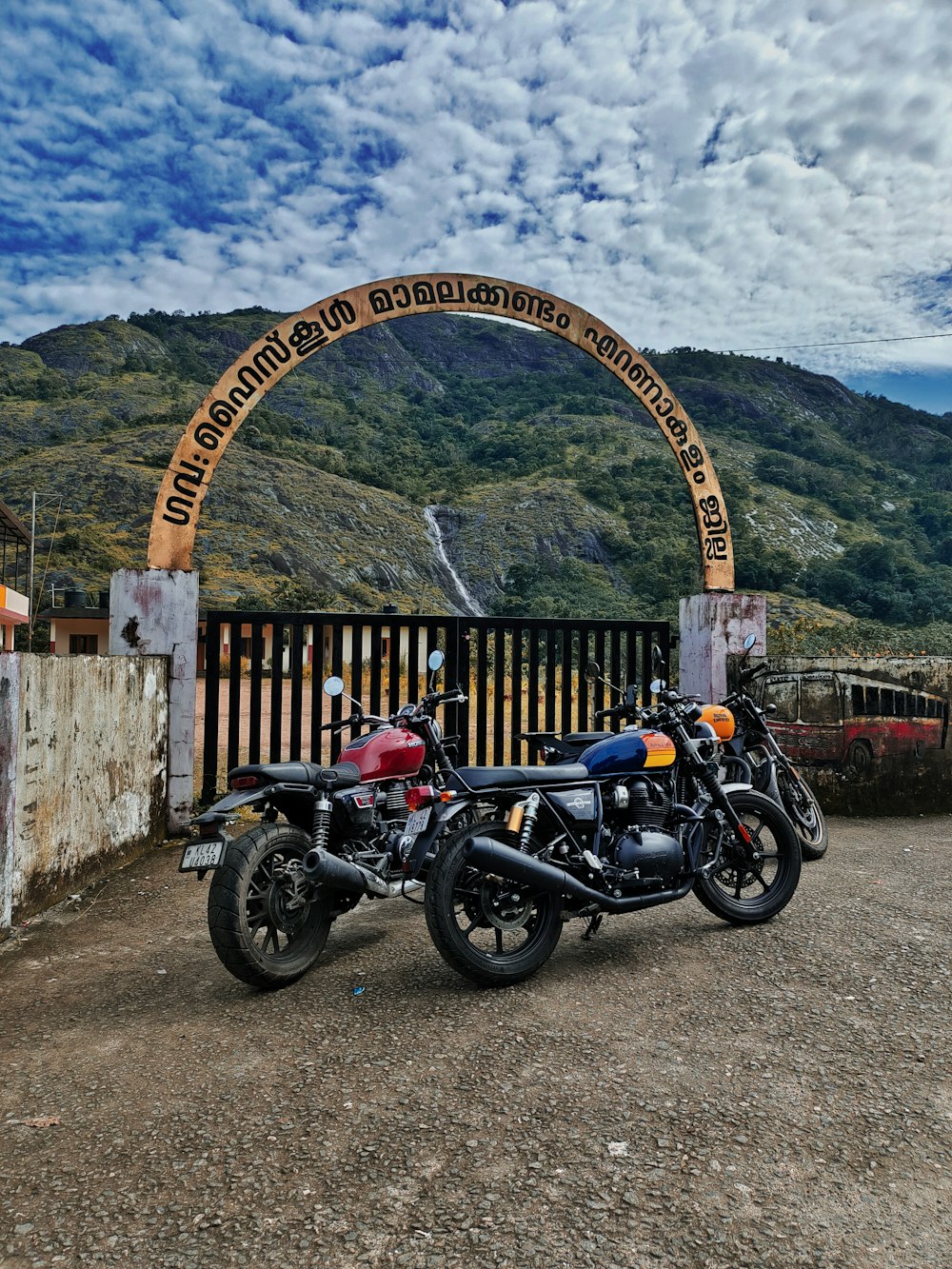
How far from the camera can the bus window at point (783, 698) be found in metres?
6.99

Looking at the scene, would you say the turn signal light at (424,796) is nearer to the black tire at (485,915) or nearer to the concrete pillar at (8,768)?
the black tire at (485,915)

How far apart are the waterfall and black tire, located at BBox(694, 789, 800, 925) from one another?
57918 millimetres

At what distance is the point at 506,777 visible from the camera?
3.70 m

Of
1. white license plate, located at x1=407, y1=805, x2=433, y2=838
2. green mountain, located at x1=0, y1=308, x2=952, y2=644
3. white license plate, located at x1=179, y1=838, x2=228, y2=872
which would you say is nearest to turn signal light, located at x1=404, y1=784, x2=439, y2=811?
white license plate, located at x1=407, y1=805, x2=433, y2=838

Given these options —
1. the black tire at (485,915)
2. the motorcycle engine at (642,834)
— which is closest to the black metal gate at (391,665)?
the motorcycle engine at (642,834)

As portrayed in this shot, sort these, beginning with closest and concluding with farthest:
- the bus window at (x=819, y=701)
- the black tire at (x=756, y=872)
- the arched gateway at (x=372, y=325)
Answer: the black tire at (x=756, y=872) → the arched gateway at (x=372, y=325) → the bus window at (x=819, y=701)

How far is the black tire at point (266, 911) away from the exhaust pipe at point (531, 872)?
711 millimetres

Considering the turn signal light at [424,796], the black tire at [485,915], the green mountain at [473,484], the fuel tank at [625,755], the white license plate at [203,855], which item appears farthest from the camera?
the green mountain at [473,484]

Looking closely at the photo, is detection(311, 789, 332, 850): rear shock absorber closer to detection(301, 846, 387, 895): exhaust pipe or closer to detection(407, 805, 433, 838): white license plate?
detection(301, 846, 387, 895): exhaust pipe

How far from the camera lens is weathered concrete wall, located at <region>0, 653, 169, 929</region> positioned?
387 centimetres

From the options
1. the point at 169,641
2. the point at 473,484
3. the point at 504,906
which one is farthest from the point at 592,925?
the point at 473,484

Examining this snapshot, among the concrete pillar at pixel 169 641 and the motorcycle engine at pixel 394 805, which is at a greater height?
the concrete pillar at pixel 169 641

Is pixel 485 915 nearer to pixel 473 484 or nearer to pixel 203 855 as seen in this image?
pixel 203 855

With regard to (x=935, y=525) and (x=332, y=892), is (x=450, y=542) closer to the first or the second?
(x=935, y=525)
